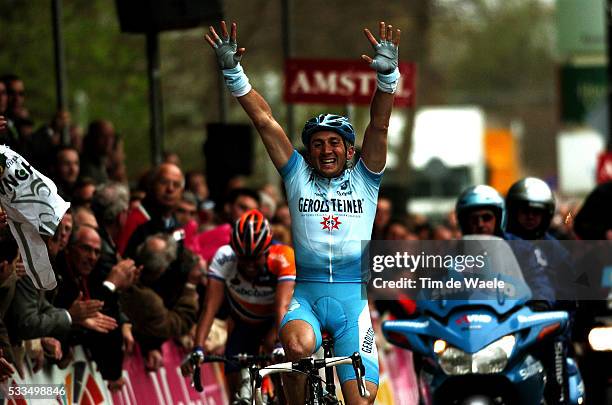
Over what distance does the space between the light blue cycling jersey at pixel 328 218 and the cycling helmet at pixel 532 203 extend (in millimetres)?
2732

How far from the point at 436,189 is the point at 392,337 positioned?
38.6 meters

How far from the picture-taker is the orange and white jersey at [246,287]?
41.3 ft

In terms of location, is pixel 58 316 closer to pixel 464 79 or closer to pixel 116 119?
pixel 116 119

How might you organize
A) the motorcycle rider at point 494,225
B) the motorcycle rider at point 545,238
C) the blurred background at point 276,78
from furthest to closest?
the blurred background at point 276,78 < the motorcycle rider at point 494,225 < the motorcycle rider at point 545,238

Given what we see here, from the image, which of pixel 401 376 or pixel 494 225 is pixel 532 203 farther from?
pixel 401 376

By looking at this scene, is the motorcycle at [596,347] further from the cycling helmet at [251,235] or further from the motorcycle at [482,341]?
the cycling helmet at [251,235]

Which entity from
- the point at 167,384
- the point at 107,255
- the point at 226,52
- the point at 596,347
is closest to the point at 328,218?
the point at 226,52

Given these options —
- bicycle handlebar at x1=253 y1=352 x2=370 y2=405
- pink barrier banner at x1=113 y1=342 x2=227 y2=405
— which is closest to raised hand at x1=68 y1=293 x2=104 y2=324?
pink barrier banner at x1=113 y1=342 x2=227 y2=405

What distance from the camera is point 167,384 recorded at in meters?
13.7

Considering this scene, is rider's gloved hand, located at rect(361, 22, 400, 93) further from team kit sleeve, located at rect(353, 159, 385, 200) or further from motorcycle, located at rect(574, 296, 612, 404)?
motorcycle, located at rect(574, 296, 612, 404)

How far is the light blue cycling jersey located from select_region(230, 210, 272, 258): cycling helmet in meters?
1.64

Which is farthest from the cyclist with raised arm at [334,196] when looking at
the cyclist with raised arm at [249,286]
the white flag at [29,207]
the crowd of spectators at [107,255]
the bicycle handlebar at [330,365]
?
the cyclist with raised arm at [249,286]

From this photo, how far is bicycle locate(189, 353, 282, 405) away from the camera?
37.4 ft

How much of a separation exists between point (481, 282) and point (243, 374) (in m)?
2.02
